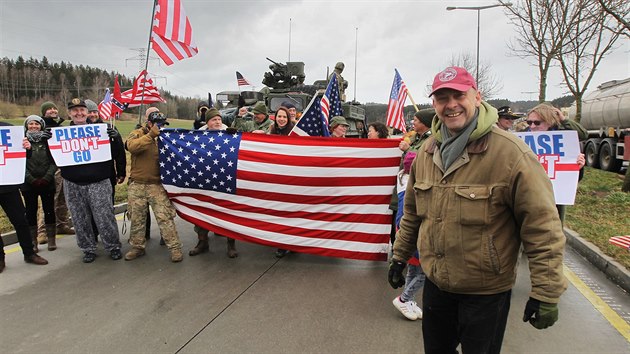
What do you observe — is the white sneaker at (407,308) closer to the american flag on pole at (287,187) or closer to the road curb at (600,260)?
the american flag on pole at (287,187)

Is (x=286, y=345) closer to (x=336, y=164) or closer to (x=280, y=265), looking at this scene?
(x=280, y=265)

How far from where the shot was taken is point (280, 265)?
4820mm

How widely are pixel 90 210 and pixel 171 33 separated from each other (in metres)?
2.70

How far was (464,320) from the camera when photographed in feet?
6.22

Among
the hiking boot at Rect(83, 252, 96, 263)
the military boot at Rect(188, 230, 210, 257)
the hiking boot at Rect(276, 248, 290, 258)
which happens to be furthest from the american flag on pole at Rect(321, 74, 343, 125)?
the hiking boot at Rect(83, 252, 96, 263)

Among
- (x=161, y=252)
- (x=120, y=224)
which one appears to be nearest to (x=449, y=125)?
(x=161, y=252)

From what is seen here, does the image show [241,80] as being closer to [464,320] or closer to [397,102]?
A: [397,102]

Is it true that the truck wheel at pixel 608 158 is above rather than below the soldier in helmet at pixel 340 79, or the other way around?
below

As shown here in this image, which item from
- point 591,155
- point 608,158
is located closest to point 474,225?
point 608,158

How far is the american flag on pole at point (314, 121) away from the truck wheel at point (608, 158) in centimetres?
1288

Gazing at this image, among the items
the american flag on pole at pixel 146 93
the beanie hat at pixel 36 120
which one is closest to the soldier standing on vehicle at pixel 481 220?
the beanie hat at pixel 36 120

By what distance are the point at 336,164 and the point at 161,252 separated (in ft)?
9.24

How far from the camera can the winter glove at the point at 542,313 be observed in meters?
1.66

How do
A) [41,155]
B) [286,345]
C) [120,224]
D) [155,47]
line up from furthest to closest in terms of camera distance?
[120,224]
[155,47]
[41,155]
[286,345]
